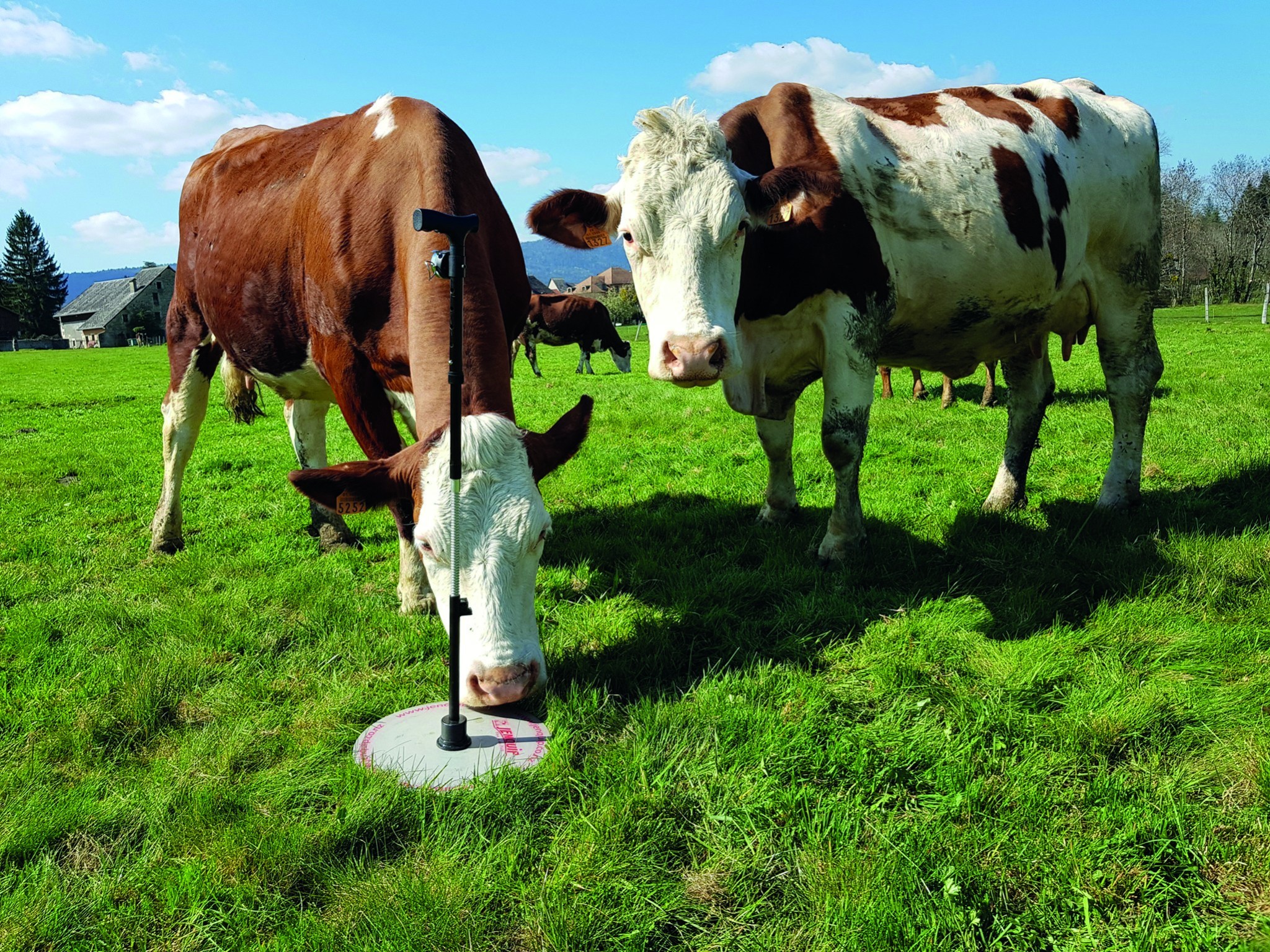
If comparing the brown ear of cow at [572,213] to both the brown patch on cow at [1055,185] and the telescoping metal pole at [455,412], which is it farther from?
the brown patch on cow at [1055,185]

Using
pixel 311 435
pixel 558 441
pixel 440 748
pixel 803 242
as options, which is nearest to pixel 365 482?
pixel 558 441

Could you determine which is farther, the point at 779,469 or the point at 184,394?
the point at 184,394

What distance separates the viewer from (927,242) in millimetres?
4945

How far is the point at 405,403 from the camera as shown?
4453 millimetres

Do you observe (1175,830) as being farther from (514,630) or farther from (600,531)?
(600,531)

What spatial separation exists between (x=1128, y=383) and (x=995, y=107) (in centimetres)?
224

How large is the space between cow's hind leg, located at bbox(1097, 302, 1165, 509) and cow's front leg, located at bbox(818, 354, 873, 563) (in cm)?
228

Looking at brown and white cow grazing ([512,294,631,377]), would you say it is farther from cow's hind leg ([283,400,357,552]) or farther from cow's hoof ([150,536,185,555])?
cow's hoof ([150,536,185,555])

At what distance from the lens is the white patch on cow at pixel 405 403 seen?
4.34 m

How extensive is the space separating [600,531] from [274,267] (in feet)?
9.50

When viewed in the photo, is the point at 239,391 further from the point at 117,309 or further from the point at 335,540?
the point at 117,309

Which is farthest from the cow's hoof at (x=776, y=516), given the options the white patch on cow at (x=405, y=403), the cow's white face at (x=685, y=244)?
the white patch on cow at (x=405, y=403)

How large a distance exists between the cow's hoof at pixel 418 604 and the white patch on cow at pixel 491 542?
1461 millimetres

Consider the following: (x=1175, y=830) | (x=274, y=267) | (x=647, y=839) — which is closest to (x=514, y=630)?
(x=647, y=839)
